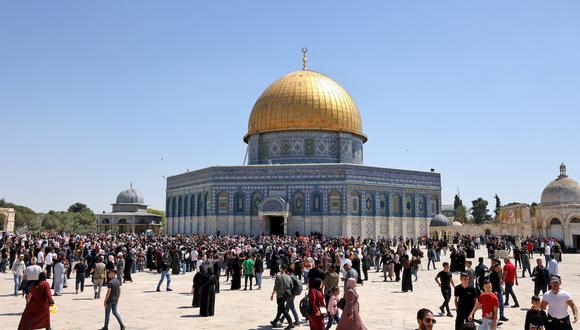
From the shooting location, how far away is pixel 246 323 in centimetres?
1062

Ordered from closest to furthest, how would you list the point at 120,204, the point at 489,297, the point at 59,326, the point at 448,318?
the point at 489,297 → the point at 59,326 → the point at 448,318 → the point at 120,204

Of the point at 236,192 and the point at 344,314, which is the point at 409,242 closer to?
the point at 236,192

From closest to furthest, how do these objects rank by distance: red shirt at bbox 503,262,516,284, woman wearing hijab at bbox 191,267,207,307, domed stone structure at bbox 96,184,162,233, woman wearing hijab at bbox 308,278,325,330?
woman wearing hijab at bbox 308,278,325,330 → woman wearing hijab at bbox 191,267,207,307 → red shirt at bbox 503,262,516,284 → domed stone structure at bbox 96,184,162,233

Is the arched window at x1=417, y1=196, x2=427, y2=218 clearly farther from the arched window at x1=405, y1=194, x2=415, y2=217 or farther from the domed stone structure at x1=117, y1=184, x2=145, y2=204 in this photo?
the domed stone structure at x1=117, y1=184, x2=145, y2=204

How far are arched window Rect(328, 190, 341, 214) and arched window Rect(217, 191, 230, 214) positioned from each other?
339 inches

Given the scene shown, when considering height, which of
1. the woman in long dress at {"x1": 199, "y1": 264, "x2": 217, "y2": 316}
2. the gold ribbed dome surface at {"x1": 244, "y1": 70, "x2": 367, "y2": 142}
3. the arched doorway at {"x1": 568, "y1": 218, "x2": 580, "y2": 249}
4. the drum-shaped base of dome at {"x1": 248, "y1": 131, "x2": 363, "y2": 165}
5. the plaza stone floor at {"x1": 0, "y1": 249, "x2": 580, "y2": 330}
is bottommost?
the plaza stone floor at {"x1": 0, "y1": 249, "x2": 580, "y2": 330}

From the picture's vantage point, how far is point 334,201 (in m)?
40.6

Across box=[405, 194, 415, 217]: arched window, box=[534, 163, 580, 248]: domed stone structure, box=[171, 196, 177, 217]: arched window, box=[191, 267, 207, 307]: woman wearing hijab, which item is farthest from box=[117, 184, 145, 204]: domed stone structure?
box=[191, 267, 207, 307]: woman wearing hijab

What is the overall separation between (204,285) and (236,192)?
30833 millimetres

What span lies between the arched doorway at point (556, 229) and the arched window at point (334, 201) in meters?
15.9

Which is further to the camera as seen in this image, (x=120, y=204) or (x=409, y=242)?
(x=120, y=204)

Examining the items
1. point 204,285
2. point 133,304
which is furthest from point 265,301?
point 133,304

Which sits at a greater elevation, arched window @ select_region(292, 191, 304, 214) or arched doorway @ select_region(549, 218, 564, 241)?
arched window @ select_region(292, 191, 304, 214)

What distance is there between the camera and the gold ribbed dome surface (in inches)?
1809
